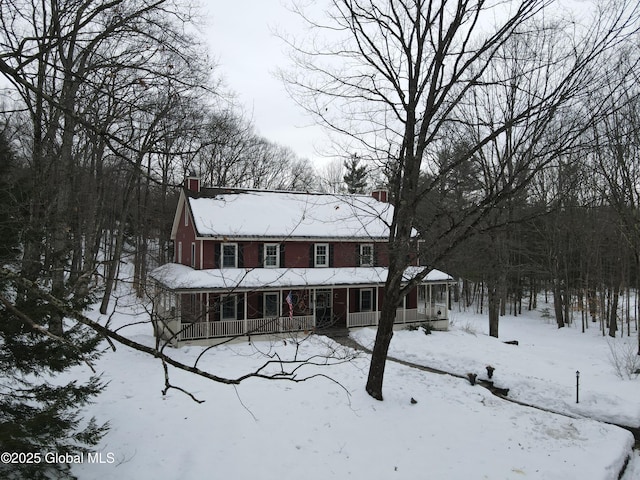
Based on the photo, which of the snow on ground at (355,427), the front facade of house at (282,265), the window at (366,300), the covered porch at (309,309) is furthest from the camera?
the window at (366,300)

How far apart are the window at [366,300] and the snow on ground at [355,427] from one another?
8136 millimetres

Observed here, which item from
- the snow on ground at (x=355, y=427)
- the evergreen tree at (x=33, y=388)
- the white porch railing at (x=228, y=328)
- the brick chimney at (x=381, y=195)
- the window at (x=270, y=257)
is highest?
the brick chimney at (x=381, y=195)

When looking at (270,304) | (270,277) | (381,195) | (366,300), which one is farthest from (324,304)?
(381,195)

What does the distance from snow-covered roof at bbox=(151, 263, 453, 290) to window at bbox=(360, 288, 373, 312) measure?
1253 mm

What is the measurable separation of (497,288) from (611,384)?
904cm

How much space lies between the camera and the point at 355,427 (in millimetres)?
8953

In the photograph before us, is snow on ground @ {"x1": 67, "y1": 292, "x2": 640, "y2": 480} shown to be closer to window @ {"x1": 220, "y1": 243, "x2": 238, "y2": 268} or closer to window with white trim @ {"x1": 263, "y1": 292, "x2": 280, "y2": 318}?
window with white trim @ {"x1": 263, "y1": 292, "x2": 280, "y2": 318}

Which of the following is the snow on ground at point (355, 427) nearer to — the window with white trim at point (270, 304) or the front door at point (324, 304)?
the window with white trim at point (270, 304)

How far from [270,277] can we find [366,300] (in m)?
6.00

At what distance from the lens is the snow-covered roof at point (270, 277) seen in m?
16.6

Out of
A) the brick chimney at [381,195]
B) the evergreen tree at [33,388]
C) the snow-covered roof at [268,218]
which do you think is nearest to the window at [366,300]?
the snow-covered roof at [268,218]

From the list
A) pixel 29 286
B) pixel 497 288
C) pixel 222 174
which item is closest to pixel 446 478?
pixel 29 286

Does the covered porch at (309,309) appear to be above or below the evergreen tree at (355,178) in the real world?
below

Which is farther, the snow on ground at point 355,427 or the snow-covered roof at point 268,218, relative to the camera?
the snow-covered roof at point 268,218
